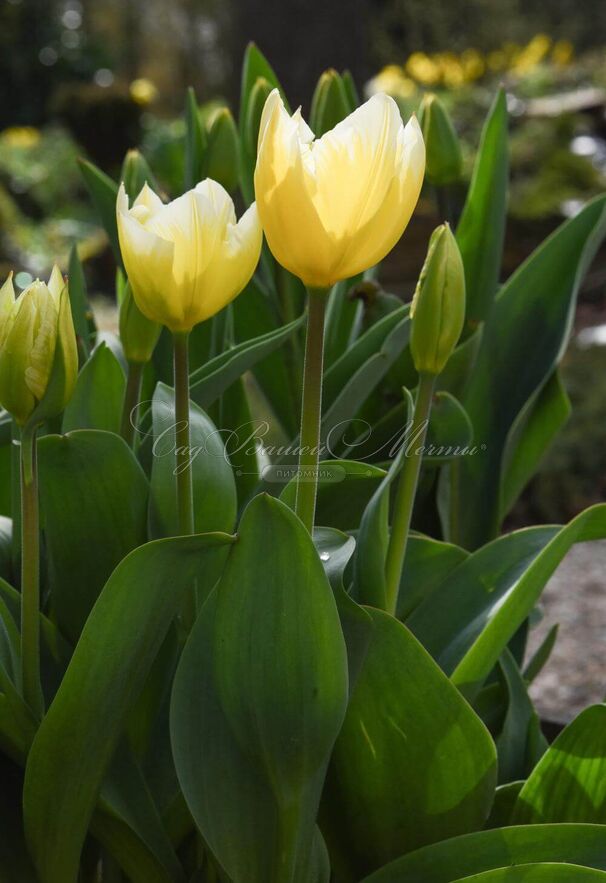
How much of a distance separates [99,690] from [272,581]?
0.40 feet

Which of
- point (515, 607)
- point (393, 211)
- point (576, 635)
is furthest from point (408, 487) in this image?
point (576, 635)

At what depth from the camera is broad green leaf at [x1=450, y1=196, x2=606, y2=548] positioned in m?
0.97

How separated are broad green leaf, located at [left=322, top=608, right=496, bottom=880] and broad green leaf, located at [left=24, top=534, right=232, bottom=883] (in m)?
0.12

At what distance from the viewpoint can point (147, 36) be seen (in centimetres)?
1458

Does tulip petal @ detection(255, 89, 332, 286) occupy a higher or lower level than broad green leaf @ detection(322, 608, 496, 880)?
higher

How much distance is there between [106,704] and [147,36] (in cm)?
1517

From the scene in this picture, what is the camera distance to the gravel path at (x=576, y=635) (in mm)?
2072

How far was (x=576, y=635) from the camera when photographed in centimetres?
232

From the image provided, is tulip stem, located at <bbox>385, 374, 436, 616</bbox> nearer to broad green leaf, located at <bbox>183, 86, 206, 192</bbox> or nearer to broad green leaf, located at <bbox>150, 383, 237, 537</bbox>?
broad green leaf, located at <bbox>150, 383, 237, 537</bbox>

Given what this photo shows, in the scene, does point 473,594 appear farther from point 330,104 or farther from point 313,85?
point 313,85

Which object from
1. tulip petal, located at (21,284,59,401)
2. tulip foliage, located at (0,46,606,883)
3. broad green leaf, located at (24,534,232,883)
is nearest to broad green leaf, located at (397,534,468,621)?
tulip foliage, located at (0,46,606,883)

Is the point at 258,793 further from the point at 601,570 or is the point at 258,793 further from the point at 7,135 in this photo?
the point at 7,135

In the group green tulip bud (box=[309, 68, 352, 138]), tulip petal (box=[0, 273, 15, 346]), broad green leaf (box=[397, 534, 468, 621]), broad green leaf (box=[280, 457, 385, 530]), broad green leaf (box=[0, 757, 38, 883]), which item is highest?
green tulip bud (box=[309, 68, 352, 138])

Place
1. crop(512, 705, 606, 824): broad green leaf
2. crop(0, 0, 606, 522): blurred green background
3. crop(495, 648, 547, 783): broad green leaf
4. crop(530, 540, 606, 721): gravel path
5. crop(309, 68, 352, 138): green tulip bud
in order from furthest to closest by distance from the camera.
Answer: crop(0, 0, 606, 522): blurred green background
crop(530, 540, 606, 721): gravel path
crop(309, 68, 352, 138): green tulip bud
crop(495, 648, 547, 783): broad green leaf
crop(512, 705, 606, 824): broad green leaf
